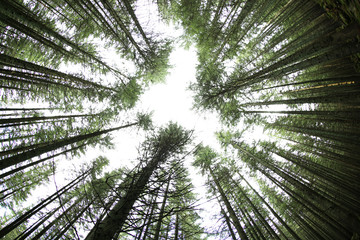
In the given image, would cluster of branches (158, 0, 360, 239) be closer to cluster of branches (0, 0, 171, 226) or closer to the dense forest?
the dense forest

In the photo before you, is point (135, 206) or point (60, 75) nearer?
point (135, 206)

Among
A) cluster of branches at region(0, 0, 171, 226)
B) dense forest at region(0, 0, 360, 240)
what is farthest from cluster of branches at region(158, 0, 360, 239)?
cluster of branches at region(0, 0, 171, 226)

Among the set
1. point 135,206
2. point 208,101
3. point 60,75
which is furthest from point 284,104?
point 60,75

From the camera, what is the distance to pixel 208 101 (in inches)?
325

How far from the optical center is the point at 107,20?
21.7 feet

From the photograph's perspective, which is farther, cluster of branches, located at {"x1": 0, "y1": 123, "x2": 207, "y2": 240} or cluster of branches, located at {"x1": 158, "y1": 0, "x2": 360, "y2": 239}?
cluster of branches, located at {"x1": 158, "y1": 0, "x2": 360, "y2": 239}

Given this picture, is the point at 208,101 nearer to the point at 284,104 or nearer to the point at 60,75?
the point at 284,104

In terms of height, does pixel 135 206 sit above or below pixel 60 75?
below

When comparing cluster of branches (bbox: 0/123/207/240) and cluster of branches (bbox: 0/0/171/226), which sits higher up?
cluster of branches (bbox: 0/0/171/226)

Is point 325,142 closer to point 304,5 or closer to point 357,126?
point 357,126

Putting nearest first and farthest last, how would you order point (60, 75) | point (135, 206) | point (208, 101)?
point (135, 206) → point (60, 75) → point (208, 101)

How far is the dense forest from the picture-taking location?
15.0 feet

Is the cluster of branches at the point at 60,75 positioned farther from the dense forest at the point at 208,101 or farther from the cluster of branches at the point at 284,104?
the cluster of branches at the point at 284,104

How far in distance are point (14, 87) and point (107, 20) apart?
4334 mm
